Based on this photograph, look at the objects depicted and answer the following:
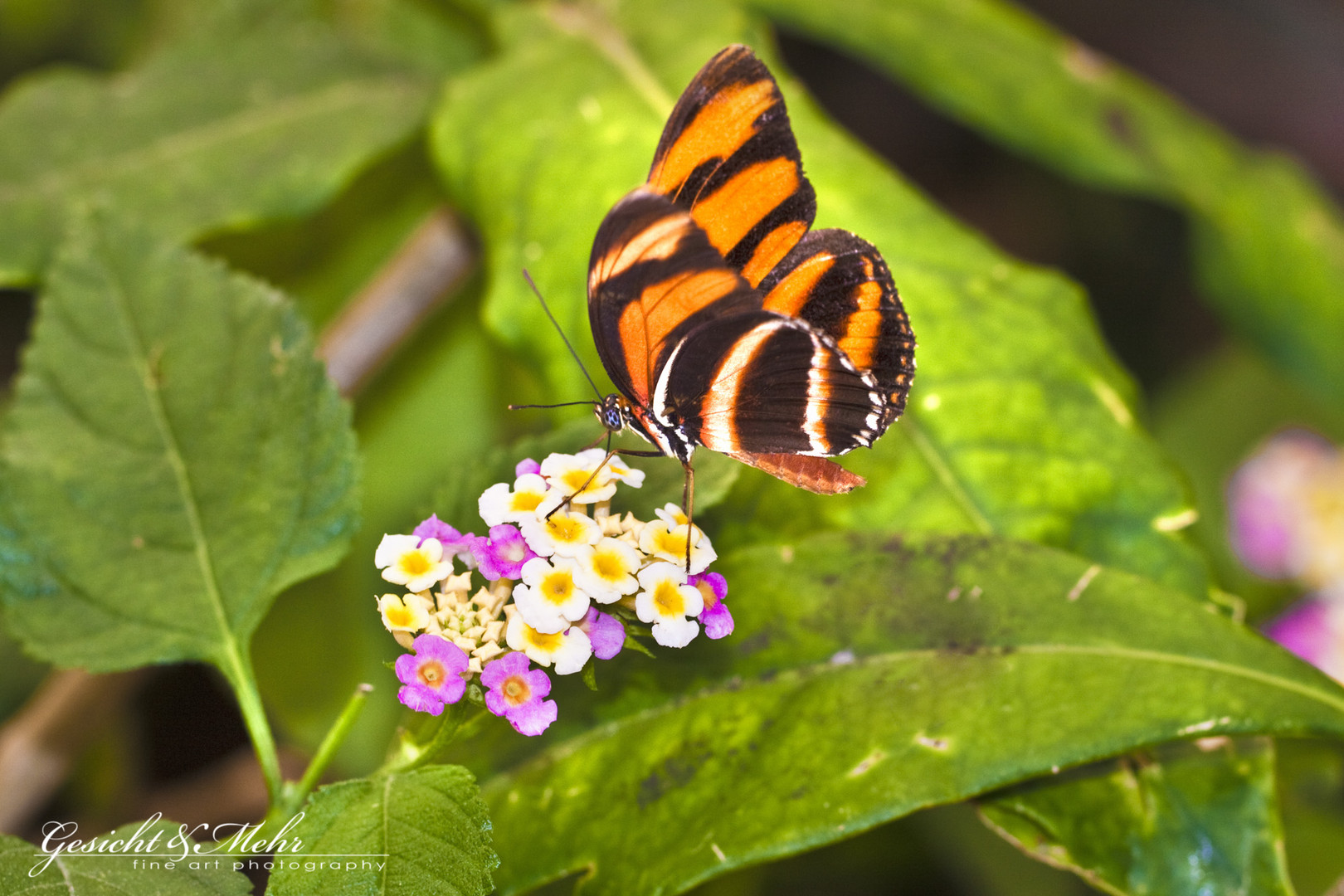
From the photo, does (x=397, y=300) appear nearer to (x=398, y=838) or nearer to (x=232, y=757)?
(x=232, y=757)

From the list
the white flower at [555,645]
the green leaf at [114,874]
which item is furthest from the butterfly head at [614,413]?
the green leaf at [114,874]

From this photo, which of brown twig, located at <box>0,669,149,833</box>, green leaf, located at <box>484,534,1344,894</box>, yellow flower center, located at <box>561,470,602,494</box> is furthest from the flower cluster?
brown twig, located at <box>0,669,149,833</box>

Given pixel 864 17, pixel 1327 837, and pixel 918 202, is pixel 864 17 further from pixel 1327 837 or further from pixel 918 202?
pixel 1327 837

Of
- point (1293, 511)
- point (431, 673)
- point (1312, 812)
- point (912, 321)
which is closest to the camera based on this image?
point (431, 673)

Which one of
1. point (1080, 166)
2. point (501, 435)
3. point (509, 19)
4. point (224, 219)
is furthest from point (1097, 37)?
point (224, 219)

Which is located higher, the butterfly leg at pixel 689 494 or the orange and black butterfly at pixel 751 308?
the orange and black butterfly at pixel 751 308

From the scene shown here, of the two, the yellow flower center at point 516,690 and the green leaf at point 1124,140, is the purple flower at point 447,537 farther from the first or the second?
the green leaf at point 1124,140

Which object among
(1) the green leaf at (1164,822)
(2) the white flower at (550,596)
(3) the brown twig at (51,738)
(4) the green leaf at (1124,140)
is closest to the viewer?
(2) the white flower at (550,596)

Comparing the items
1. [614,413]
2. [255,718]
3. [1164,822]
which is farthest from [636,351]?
[1164,822]
